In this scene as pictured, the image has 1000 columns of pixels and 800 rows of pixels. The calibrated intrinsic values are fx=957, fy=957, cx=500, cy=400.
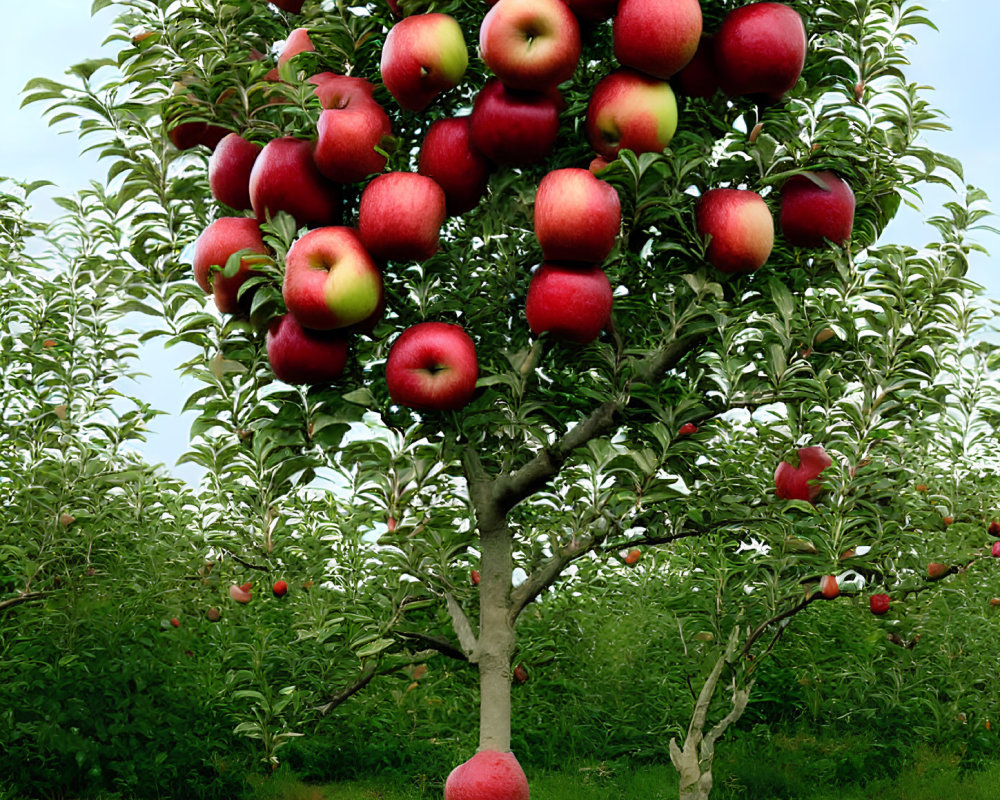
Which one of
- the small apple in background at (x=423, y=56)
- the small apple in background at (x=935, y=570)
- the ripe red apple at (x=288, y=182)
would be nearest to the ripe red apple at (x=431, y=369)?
the ripe red apple at (x=288, y=182)

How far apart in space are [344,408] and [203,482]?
3629mm

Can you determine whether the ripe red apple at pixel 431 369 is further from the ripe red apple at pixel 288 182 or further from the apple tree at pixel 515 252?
the ripe red apple at pixel 288 182

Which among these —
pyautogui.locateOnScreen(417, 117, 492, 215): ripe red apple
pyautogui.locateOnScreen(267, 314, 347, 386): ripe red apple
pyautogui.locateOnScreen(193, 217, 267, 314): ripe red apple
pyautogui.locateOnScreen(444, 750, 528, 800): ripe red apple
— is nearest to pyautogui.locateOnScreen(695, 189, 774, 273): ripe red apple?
pyautogui.locateOnScreen(417, 117, 492, 215): ripe red apple

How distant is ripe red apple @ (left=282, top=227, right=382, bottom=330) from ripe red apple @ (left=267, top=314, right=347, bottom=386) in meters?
0.08

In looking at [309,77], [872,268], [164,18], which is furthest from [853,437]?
[164,18]

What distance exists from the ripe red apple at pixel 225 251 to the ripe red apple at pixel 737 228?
1291 millimetres

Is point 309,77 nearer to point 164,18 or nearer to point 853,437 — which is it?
point 164,18

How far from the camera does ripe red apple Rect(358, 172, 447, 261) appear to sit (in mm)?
2516

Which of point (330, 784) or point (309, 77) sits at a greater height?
point (309, 77)

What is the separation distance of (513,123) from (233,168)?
0.94m

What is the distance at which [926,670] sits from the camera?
725 cm

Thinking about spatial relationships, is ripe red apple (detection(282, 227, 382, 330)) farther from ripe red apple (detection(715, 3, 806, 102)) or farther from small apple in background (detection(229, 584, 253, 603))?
small apple in background (detection(229, 584, 253, 603))

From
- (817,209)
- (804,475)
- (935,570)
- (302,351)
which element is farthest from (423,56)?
(935,570)

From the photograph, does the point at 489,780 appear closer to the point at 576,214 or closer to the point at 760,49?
the point at 576,214
